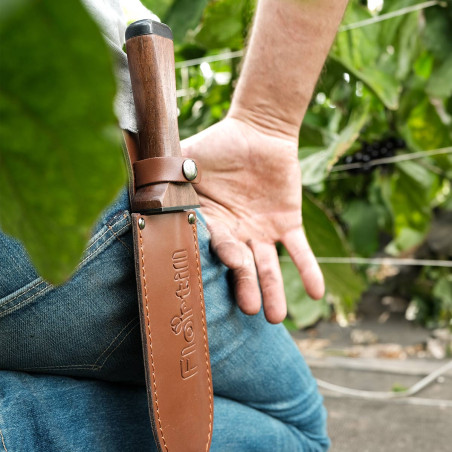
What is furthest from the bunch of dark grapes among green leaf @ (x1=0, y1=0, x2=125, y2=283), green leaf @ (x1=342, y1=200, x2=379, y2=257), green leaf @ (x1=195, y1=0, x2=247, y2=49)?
green leaf @ (x1=0, y1=0, x2=125, y2=283)

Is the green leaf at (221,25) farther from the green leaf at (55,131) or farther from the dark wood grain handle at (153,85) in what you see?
the green leaf at (55,131)

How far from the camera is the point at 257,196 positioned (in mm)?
521

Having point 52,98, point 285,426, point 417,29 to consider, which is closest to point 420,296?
point 417,29

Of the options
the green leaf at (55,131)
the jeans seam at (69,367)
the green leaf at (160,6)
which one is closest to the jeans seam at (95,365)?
the jeans seam at (69,367)

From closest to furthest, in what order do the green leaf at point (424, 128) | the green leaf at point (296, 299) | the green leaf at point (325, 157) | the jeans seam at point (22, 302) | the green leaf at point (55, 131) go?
the green leaf at point (55, 131) → the jeans seam at point (22, 302) → the green leaf at point (325, 157) → the green leaf at point (296, 299) → the green leaf at point (424, 128)

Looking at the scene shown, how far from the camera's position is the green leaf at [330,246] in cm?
97

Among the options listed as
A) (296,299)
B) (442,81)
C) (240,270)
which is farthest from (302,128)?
(240,270)

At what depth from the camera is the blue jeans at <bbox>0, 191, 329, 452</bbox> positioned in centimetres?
35

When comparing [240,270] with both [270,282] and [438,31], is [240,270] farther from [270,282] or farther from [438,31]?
[438,31]

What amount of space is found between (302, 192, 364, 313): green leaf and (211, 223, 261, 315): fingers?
0.52 m

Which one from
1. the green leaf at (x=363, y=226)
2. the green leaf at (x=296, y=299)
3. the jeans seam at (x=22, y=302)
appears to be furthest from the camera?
the green leaf at (x=363, y=226)

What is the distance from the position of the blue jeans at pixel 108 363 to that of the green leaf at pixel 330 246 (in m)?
0.46

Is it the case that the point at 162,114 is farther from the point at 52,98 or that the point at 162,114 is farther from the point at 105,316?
the point at 52,98

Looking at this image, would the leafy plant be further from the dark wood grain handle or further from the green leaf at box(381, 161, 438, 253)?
the dark wood grain handle
